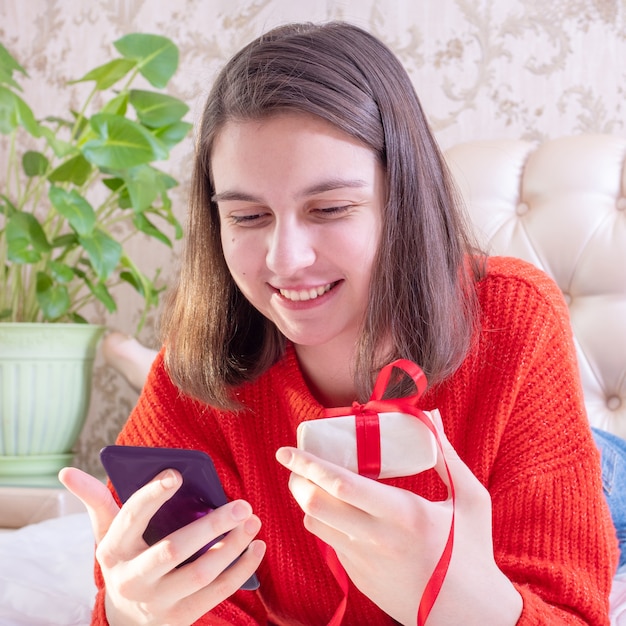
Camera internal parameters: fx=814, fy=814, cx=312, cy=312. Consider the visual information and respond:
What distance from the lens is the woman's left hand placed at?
62cm

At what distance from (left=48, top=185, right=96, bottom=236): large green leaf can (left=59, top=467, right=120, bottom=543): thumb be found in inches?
41.2

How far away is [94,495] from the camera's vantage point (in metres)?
0.75

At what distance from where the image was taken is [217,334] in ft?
3.34

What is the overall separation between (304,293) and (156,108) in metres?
1.16

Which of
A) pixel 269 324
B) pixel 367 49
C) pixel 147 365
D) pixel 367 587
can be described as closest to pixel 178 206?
pixel 147 365

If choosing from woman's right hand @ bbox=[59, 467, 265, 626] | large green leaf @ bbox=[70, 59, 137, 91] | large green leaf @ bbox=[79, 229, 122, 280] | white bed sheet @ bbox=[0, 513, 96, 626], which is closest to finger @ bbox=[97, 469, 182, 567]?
woman's right hand @ bbox=[59, 467, 265, 626]

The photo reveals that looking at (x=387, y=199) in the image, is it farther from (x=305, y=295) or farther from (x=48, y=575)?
(x=48, y=575)

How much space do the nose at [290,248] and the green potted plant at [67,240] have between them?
1019 millimetres

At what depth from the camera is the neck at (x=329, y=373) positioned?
100 cm

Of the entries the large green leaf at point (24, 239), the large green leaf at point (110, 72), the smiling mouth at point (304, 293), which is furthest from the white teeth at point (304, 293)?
the large green leaf at point (110, 72)

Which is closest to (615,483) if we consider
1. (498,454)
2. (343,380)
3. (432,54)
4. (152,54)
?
(498,454)

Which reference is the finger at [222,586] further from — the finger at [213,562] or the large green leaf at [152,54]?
the large green leaf at [152,54]

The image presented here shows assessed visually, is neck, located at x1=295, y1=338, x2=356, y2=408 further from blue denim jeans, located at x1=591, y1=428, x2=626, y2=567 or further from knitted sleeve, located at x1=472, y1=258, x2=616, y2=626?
blue denim jeans, located at x1=591, y1=428, x2=626, y2=567

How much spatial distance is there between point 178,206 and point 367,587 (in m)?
1.55
